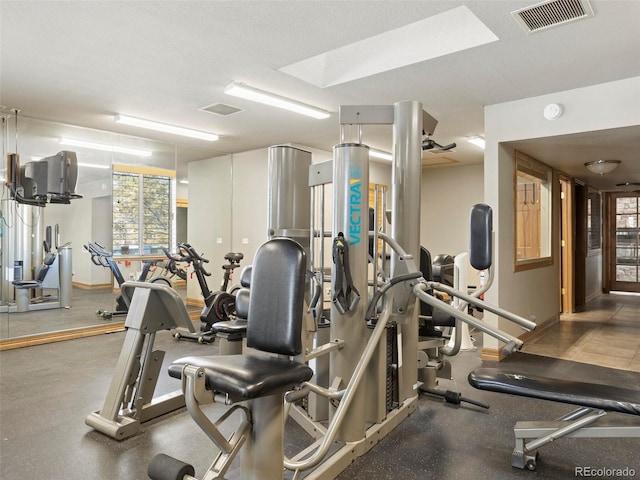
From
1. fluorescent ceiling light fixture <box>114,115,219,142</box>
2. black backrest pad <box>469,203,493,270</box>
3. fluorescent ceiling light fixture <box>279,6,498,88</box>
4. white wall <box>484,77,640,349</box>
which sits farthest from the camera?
fluorescent ceiling light fixture <box>114,115,219,142</box>

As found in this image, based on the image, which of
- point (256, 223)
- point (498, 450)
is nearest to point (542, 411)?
point (498, 450)

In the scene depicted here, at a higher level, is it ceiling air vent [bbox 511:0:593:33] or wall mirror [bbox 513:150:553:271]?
ceiling air vent [bbox 511:0:593:33]

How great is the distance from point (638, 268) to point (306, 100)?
8730 millimetres

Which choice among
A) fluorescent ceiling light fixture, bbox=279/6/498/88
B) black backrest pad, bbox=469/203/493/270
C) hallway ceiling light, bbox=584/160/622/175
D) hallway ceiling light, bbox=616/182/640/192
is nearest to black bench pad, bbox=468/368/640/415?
black backrest pad, bbox=469/203/493/270

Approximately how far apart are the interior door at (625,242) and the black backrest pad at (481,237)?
Answer: 914cm

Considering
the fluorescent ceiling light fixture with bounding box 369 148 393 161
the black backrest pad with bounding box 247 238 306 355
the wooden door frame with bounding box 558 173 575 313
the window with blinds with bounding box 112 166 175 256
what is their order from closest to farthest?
the black backrest pad with bounding box 247 238 306 355, the window with blinds with bounding box 112 166 175 256, the wooden door frame with bounding box 558 173 575 313, the fluorescent ceiling light fixture with bounding box 369 148 393 161

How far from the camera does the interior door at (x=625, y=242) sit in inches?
368

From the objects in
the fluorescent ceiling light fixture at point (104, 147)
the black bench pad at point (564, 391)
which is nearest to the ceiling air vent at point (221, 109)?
the fluorescent ceiling light fixture at point (104, 147)

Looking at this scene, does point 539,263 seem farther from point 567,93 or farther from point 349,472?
point 349,472

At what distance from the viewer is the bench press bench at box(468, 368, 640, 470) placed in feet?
7.11

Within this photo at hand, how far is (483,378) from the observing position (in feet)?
8.11

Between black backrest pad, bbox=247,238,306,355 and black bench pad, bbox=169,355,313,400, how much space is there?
9 centimetres

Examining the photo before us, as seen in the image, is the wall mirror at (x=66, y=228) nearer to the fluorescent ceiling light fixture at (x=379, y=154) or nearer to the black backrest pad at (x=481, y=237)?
the fluorescent ceiling light fixture at (x=379, y=154)
